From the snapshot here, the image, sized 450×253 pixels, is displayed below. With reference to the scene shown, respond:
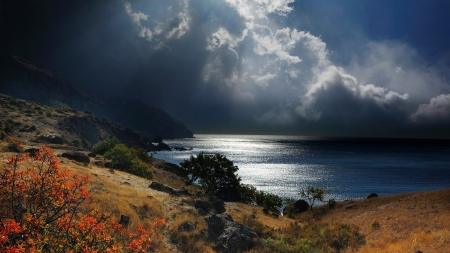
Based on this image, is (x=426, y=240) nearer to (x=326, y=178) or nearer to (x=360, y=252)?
(x=360, y=252)

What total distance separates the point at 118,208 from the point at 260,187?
9482cm

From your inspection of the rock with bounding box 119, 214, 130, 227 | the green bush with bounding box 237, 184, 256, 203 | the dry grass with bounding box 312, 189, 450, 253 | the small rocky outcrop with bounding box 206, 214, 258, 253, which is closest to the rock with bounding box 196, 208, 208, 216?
the small rocky outcrop with bounding box 206, 214, 258, 253

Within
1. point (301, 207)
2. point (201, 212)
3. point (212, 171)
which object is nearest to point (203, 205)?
point (201, 212)

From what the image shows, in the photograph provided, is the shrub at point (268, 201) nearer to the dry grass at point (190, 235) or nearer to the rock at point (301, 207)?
the rock at point (301, 207)

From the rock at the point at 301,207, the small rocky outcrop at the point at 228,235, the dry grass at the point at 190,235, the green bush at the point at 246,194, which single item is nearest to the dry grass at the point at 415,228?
the small rocky outcrop at the point at 228,235

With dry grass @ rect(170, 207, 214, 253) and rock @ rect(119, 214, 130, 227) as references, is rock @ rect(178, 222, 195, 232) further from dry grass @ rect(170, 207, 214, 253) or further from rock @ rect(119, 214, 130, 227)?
rock @ rect(119, 214, 130, 227)

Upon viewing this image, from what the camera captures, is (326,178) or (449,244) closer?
(449,244)

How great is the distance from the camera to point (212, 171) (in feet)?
225

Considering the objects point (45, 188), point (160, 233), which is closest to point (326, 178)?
point (160, 233)

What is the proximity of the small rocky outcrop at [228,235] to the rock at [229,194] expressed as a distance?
44.9m

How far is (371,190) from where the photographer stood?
107m

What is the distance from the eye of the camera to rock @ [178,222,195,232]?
68.2 feet

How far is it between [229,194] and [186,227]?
48003mm

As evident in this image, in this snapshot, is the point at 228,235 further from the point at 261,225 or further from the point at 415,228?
the point at 415,228
